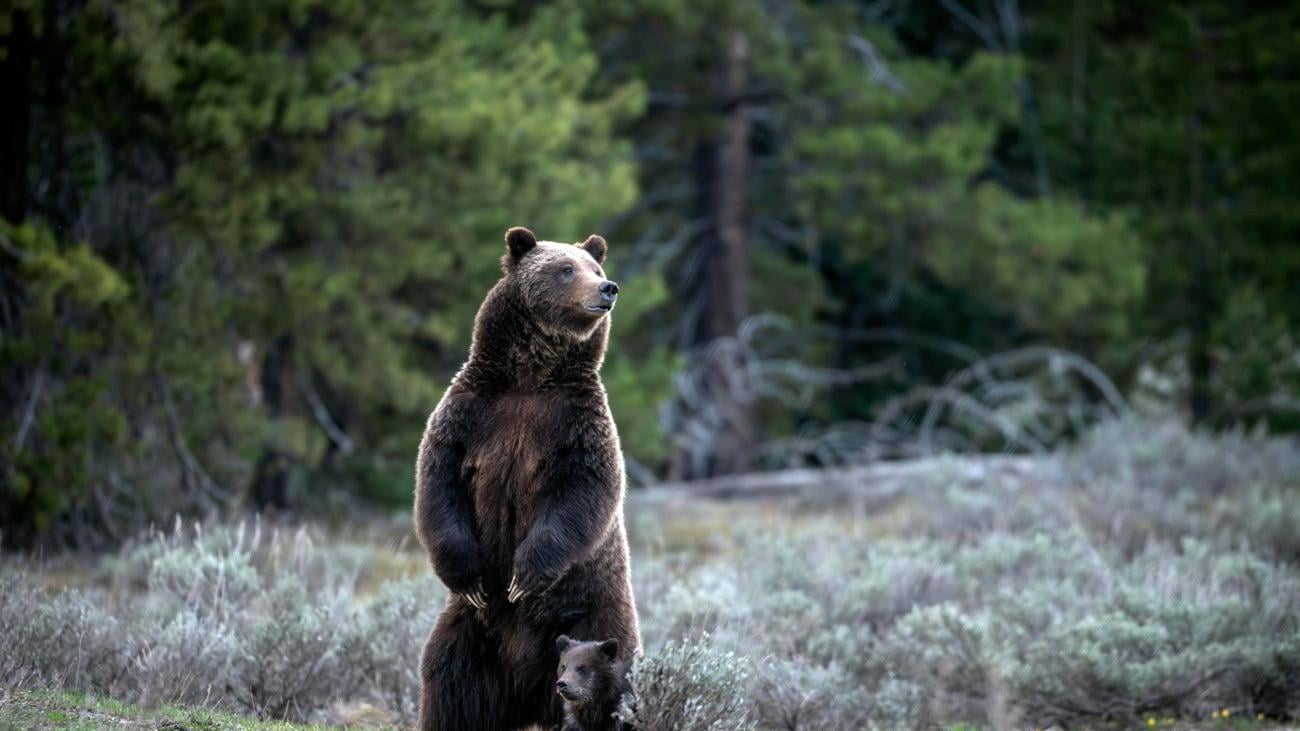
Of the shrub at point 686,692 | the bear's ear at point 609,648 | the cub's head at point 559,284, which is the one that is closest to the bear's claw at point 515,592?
the bear's ear at point 609,648

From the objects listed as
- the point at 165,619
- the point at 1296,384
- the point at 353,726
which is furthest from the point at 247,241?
the point at 1296,384

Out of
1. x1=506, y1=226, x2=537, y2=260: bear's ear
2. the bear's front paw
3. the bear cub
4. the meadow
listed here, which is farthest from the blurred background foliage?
the bear cub

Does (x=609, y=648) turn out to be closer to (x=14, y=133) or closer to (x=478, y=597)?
(x=478, y=597)

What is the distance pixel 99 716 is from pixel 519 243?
7.49ft

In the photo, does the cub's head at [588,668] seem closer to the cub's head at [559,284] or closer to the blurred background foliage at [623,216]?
the cub's head at [559,284]

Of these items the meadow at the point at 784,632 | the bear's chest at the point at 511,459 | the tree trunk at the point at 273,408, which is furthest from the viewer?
the tree trunk at the point at 273,408

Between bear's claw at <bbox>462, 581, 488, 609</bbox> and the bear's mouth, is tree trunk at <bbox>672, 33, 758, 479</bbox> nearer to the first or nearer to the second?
bear's claw at <bbox>462, 581, 488, 609</bbox>

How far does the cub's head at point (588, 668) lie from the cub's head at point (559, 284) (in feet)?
3.70

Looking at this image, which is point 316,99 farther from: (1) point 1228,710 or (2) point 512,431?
(1) point 1228,710

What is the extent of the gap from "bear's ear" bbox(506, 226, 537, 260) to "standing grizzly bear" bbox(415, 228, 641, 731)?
0.27m

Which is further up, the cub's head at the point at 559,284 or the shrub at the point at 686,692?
the cub's head at the point at 559,284

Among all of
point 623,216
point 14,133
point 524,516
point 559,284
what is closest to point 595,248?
point 559,284

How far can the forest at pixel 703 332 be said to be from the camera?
7.57m

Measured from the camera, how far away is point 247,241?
11.2 m
